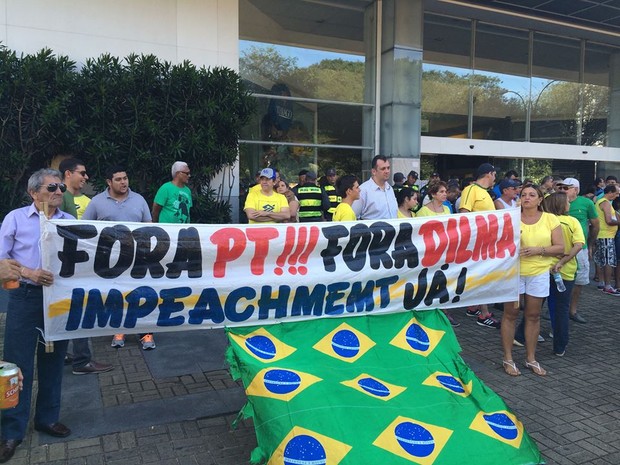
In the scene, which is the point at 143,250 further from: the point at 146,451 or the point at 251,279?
the point at 146,451

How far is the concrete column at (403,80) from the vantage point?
1170 centimetres

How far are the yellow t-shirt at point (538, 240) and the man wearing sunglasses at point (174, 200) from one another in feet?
12.9

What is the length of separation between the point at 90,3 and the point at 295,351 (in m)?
7.93

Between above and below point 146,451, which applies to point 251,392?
above

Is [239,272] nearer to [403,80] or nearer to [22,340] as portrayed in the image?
[22,340]

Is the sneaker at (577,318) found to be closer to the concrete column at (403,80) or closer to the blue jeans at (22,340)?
the concrete column at (403,80)

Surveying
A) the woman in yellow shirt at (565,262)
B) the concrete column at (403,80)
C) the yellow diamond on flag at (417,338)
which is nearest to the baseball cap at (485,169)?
the woman in yellow shirt at (565,262)

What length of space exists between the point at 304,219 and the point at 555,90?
1221 cm

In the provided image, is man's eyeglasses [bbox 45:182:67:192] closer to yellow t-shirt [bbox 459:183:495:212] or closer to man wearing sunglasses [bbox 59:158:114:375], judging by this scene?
man wearing sunglasses [bbox 59:158:114:375]

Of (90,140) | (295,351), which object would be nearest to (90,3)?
(90,140)

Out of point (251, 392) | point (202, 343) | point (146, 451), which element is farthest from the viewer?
point (202, 343)

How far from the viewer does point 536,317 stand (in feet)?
17.0

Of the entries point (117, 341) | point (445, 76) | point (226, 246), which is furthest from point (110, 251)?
point (445, 76)

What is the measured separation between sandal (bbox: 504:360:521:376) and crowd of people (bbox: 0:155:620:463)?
0.04 feet
